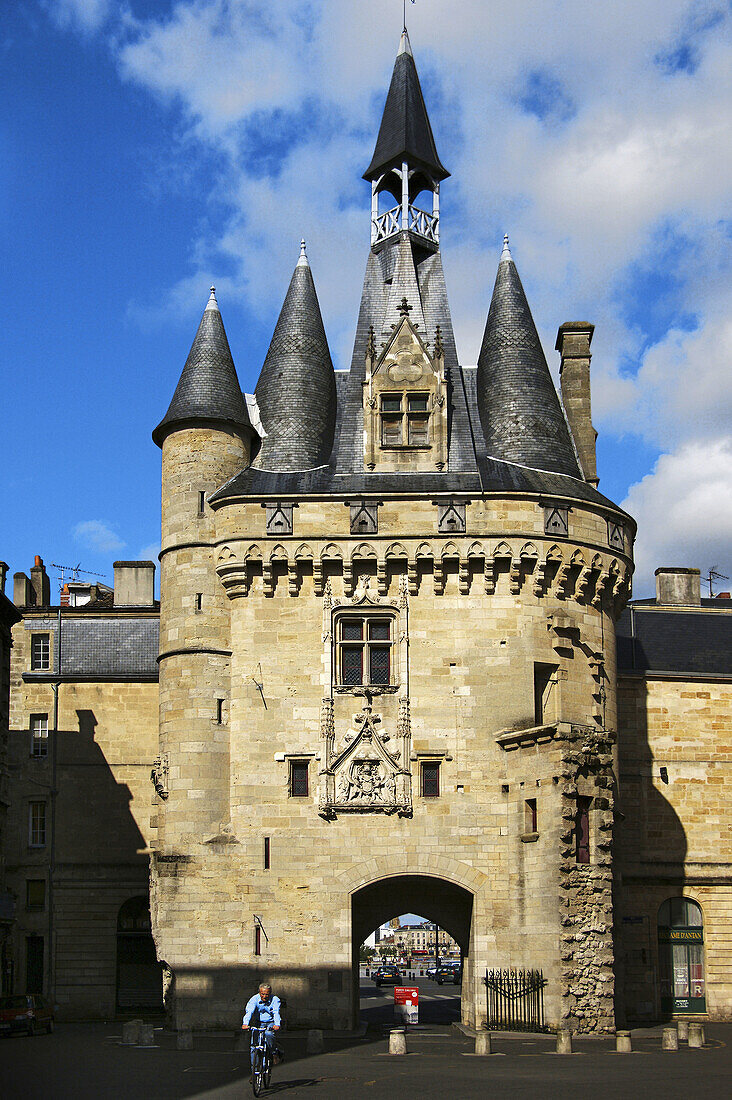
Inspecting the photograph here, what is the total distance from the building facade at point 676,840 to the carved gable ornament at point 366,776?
26.0 feet

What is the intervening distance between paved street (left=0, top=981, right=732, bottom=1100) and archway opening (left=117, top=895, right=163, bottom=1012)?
8.95 m

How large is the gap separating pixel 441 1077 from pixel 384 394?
1716 cm

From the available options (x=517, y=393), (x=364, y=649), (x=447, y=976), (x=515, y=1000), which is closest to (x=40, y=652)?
(x=364, y=649)

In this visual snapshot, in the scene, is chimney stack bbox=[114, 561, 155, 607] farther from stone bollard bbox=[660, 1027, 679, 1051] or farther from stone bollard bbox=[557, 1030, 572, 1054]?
stone bollard bbox=[660, 1027, 679, 1051]

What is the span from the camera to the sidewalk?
18.0 meters

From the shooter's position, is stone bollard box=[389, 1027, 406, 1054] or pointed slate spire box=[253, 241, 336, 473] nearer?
stone bollard box=[389, 1027, 406, 1054]

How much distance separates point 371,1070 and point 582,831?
8.14 m

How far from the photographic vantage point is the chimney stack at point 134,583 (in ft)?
143

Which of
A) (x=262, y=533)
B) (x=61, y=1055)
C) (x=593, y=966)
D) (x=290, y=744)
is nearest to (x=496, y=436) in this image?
(x=262, y=533)

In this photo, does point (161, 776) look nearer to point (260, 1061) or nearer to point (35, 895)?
point (35, 895)

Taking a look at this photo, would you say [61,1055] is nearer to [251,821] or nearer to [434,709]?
[251,821]

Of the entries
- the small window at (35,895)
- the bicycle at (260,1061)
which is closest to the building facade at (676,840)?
the small window at (35,895)

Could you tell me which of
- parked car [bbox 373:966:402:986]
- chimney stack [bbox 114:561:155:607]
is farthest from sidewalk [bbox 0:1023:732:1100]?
parked car [bbox 373:966:402:986]

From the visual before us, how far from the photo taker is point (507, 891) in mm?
28797
